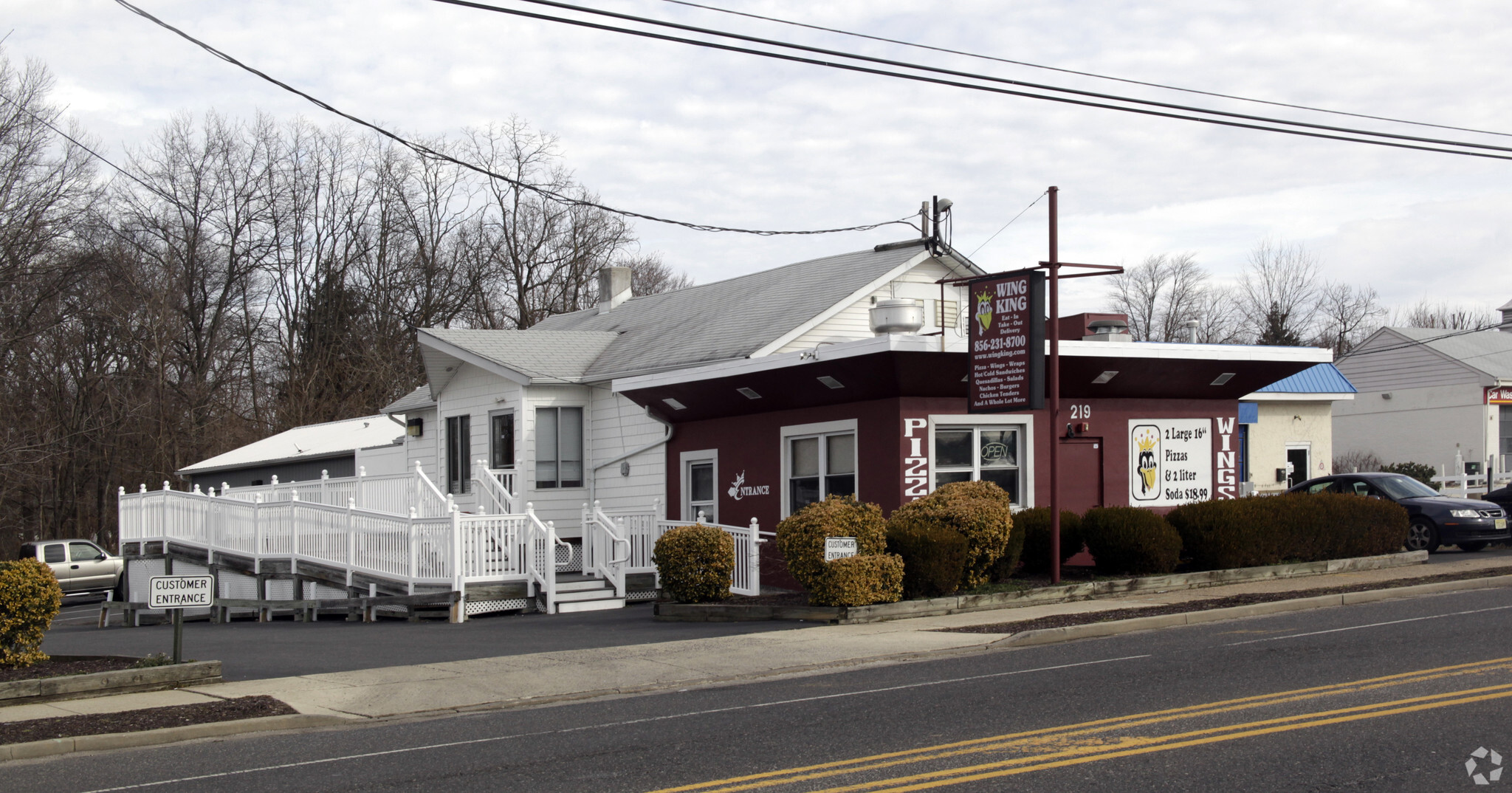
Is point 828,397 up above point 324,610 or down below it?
above

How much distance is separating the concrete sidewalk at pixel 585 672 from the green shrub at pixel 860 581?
488 millimetres

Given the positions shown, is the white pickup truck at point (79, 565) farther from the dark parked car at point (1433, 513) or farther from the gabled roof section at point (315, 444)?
the dark parked car at point (1433, 513)

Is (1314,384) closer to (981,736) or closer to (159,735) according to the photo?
(981,736)

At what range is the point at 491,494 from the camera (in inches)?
875

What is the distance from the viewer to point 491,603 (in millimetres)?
19938

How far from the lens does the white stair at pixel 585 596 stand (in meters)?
20.2

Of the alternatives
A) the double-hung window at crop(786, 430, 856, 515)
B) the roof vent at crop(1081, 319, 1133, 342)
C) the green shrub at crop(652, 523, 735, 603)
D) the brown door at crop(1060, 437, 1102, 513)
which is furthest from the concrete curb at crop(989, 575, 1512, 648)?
the roof vent at crop(1081, 319, 1133, 342)

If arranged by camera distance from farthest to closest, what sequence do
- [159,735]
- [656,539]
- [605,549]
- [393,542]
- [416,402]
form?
[416,402], [656,539], [605,549], [393,542], [159,735]

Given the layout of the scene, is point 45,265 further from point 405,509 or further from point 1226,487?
point 1226,487

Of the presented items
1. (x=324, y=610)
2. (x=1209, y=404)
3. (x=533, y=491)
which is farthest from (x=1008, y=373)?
(x=324, y=610)

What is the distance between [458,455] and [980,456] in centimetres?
1195

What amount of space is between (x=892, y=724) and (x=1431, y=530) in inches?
731

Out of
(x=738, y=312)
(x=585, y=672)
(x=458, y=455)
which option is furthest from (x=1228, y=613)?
(x=458, y=455)

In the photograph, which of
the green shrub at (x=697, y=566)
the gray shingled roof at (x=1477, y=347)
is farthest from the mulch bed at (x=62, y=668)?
the gray shingled roof at (x=1477, y=347)
